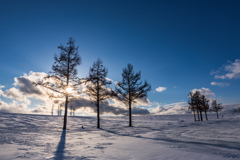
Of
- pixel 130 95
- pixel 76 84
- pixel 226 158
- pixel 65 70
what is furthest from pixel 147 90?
pixel 226 158

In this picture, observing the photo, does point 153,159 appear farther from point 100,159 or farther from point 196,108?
point 196,108

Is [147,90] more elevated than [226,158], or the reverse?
[147,90]

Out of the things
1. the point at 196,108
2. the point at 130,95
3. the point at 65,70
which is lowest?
the point at 196,108

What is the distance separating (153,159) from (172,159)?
0.47m

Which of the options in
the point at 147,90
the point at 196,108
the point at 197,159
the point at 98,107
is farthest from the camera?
the point at 196,108

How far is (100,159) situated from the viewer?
11.2 ft

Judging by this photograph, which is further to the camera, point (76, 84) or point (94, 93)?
point (94, 93)

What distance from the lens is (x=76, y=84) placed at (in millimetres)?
14172

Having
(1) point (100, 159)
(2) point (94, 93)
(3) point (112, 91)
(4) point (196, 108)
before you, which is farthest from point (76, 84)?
(4) point (196, 108)

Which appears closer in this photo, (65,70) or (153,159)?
(153,159)

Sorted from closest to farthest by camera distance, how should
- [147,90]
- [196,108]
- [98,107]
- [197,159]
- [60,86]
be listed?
[197,159]
[60,86]
[98,107]
[147,90]
[196,108]

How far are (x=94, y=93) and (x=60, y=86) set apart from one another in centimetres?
543

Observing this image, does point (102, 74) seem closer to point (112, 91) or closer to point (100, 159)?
point (112, 91)

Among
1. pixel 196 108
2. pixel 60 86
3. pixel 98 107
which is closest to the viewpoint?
pixel 60 86
